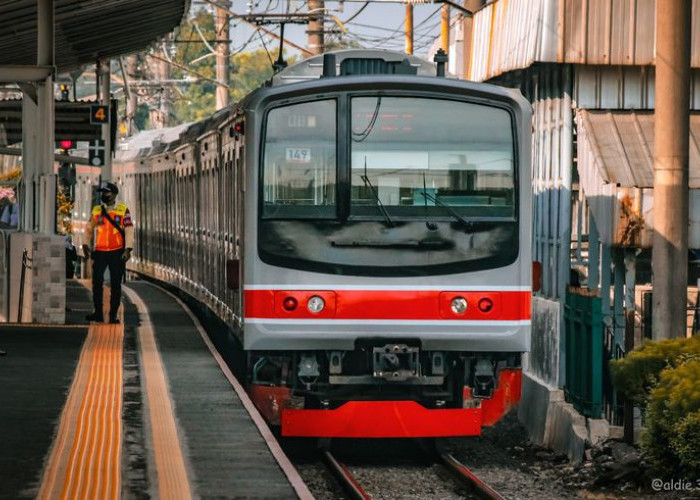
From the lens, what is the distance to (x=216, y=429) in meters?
11.0

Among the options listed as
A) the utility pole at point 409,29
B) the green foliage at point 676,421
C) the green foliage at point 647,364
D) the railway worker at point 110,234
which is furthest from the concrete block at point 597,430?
the utility pole at point 409,29

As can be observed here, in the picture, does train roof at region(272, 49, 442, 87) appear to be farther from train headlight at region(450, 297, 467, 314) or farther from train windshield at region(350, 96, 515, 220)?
train headlight at region(450, 297, 467, 314)

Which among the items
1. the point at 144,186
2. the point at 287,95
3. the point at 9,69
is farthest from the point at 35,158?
the point at 144,186

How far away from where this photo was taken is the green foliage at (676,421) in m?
10.1

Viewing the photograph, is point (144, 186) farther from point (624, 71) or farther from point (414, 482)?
point (414, 482)

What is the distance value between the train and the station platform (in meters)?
0.81

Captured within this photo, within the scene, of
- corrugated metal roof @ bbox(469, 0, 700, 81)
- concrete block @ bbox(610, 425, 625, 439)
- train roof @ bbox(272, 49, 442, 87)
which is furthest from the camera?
corrugated metal roof @ bbox(469, 0, 700, 81)

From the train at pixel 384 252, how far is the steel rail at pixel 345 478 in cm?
28

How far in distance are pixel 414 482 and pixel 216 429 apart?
7.58 feet

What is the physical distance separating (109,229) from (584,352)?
19.3 ft

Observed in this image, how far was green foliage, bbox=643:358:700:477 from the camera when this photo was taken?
10055mm

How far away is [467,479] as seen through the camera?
12.2 metres

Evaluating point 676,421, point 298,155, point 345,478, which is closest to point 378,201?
point 298,155

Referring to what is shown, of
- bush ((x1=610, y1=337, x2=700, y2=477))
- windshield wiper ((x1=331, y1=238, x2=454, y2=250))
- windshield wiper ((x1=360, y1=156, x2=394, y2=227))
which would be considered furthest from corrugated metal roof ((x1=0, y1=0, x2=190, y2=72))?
bush ((x1=610, y1=337, x2=700, y2=477))
